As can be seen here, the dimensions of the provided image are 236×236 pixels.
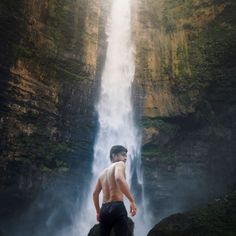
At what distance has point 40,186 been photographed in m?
13.7

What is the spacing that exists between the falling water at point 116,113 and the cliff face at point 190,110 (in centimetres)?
52

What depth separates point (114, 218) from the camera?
12.0 feet

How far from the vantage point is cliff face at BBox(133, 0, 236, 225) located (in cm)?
1606

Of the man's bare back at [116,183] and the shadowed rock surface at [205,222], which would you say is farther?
the shadowed rock surface at [205,222]

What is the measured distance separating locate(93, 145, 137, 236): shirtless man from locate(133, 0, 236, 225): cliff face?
40.6 feet

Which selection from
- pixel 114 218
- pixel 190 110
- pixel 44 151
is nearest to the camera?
pixel 114 218

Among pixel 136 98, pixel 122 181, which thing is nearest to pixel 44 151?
pixel 136 98

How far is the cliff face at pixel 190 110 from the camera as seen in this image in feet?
52.7

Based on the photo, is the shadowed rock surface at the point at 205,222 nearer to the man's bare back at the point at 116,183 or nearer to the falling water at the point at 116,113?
the man's bare back at the point at 116,183

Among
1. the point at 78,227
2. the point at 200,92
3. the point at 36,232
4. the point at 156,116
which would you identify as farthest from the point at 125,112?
the point at 36,232

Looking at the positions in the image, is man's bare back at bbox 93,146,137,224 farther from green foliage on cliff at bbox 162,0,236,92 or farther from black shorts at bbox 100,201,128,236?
green foliage on cliff at bbox 162,0,236,92

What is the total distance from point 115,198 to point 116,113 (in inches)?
504

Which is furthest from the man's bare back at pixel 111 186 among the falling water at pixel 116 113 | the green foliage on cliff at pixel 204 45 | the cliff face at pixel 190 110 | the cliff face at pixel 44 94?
the green foliage on cliff at pixel 204 45

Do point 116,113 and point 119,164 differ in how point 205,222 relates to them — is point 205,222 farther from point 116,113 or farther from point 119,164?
point 116,113
